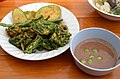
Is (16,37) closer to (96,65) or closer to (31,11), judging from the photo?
(31,11)

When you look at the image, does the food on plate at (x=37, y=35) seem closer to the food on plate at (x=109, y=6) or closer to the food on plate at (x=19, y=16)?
the food on plate at (x=19, y=16)

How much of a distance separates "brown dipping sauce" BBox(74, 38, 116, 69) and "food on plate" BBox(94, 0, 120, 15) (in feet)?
0.64

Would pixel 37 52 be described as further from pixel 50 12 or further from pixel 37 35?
pixel 50 12

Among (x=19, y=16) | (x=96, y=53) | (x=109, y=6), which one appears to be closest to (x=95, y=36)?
(x=96, y=53)

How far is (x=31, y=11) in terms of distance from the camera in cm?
94

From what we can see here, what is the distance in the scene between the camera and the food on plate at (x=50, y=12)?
0.89 m

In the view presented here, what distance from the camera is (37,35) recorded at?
0.79 meters

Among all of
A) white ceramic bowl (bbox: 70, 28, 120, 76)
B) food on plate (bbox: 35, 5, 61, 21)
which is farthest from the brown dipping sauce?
food on plate (bbox: 35, 5, 61, 21)

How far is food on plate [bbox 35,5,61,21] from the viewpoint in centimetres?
89

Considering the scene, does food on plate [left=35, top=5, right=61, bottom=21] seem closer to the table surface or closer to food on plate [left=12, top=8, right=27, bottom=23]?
food on plate [left=12, top=8, right=27, bottom=23]

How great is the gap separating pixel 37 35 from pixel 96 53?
8.8 inches

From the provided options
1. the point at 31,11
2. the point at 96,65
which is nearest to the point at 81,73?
the point at 96,65

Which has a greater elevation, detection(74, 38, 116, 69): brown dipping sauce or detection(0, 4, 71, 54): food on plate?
detection(0, 4, 71, 54): food on plate

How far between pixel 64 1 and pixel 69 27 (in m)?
0.25
